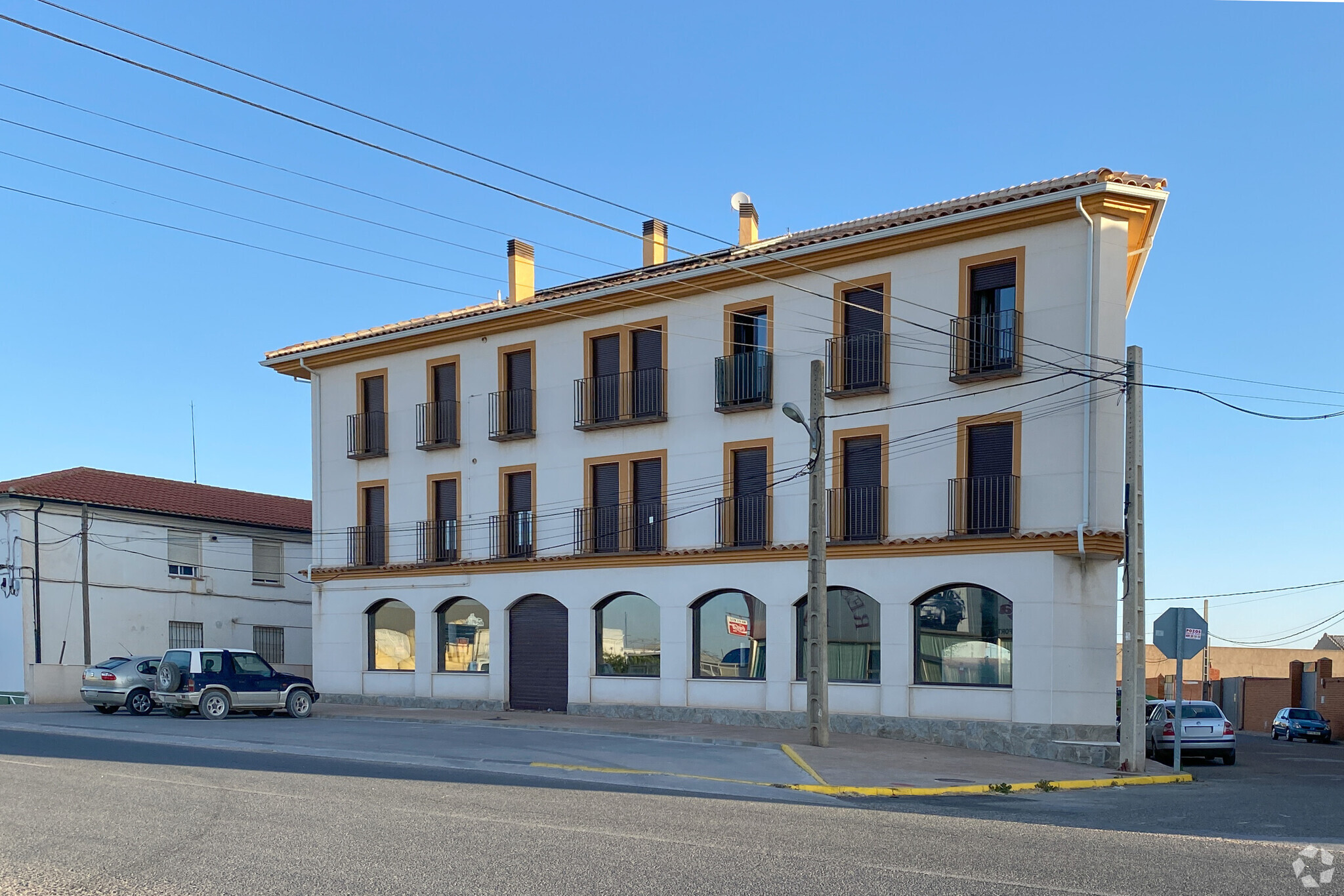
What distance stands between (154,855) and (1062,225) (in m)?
18.4

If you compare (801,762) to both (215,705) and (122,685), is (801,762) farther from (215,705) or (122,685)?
(122,685)

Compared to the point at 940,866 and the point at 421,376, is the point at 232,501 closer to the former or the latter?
the point at 421,376

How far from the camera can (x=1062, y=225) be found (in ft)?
73.7

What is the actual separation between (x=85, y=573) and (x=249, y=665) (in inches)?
443

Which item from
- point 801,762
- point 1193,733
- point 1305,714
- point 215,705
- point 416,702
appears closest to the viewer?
point 801,762

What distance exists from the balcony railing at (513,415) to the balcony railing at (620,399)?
52.0 inches

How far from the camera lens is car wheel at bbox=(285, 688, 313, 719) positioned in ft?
92.7

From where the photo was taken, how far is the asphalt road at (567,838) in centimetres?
859

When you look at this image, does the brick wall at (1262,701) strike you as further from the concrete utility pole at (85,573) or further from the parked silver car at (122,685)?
the concrete utility pole at (85,573)

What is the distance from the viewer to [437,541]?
104 feet

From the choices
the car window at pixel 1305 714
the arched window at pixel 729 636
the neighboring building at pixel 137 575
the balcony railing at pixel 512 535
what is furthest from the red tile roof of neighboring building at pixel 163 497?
the car window at pixel 1305 714

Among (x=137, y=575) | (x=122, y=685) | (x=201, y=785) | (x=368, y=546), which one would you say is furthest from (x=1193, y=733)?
(x=137, y=575)

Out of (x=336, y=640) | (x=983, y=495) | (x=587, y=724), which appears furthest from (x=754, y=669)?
(x=336, y=640)

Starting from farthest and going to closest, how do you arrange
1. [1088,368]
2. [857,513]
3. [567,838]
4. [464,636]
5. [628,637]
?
[464,636] < [628,637] < [857,513] < [1088,368] < [567,838]
